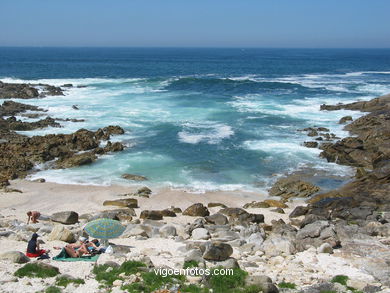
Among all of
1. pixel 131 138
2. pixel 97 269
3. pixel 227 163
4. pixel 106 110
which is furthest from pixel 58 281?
pixel 106 110

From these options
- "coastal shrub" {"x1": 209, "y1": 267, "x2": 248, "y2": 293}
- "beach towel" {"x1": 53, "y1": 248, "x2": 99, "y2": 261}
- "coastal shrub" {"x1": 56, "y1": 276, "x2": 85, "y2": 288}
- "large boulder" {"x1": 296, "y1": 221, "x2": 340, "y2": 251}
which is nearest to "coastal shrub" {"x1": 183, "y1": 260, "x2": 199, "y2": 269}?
"coastal shrub" {"x1": 209, "y1": 267, "x2": 248, "y2": 293}

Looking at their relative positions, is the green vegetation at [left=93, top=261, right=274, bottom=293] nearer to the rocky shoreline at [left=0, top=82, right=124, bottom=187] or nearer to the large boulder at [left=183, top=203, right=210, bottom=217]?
the large boulder at [left=183, top=203, right=210, bottom=217]

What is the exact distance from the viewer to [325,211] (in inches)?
829

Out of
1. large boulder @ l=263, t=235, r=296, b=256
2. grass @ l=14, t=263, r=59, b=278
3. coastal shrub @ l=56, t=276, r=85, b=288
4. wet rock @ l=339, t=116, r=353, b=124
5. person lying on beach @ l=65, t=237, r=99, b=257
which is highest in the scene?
wet rock @ l=339, t=116, r=353, b=124

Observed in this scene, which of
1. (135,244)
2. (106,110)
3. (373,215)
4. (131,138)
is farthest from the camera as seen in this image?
(106,110)

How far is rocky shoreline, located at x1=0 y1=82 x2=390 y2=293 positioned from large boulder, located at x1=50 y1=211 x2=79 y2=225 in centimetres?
5

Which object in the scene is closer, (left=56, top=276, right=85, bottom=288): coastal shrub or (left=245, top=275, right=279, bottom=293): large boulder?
(left=245, top=275, right=279, bottom=293): large boulder

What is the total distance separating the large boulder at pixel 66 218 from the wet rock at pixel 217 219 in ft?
19.5

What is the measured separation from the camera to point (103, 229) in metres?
14.8

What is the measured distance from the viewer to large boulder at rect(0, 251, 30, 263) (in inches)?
510

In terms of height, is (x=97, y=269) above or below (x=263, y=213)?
above

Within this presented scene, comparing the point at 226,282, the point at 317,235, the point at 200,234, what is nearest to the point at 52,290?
the point at 226,282

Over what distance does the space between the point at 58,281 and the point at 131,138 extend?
81.3ft

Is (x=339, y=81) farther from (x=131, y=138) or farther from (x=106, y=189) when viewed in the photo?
(x=106, y=189)
